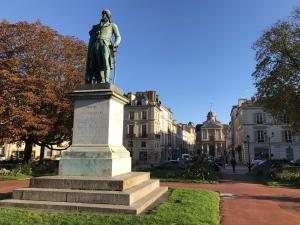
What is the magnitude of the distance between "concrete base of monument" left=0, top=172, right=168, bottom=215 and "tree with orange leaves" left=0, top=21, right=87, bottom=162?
56.3 feet

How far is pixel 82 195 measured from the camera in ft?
26.2

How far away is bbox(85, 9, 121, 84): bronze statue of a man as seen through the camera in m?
10.5

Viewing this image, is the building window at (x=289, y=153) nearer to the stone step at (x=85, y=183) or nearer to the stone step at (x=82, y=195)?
the stone step at (x=85, y=183)

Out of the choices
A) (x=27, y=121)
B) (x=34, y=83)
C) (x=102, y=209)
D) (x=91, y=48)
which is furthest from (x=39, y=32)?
(x=102, y=209)

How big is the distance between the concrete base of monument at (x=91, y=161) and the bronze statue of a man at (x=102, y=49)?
239 centimetres

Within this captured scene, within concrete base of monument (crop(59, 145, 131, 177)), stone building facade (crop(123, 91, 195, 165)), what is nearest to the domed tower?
stone building facade (crop(123, 91, 195, 165))

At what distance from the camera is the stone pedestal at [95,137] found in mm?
9211

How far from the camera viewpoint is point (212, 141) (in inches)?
4587

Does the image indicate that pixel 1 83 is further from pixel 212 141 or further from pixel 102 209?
pixel 212 141

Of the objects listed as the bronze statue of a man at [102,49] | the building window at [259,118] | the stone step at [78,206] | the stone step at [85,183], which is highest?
the building window at [259,118]

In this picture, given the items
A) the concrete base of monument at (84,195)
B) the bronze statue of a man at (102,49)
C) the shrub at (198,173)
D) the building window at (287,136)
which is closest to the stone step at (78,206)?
the concrete base of monument at (84,195)

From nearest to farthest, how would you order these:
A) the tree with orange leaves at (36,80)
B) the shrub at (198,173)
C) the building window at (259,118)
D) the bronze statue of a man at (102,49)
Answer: the bronze statue of a man at (102,49)
the shrub at (198,173)
the tree with orange leaves at (36,80)
the building window at (259,118)

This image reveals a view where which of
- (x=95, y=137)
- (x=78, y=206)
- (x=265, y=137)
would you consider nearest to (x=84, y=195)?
(x=78, y=206)

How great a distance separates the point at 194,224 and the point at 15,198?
489 cm
